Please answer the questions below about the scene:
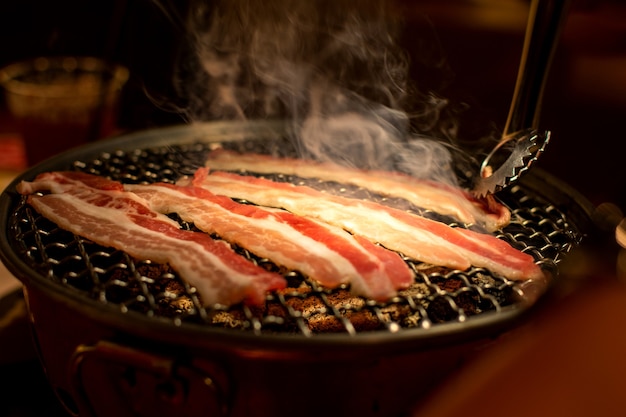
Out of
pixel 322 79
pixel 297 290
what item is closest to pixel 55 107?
pixel 322 79

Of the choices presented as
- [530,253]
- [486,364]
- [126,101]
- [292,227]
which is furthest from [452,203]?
[126,101]

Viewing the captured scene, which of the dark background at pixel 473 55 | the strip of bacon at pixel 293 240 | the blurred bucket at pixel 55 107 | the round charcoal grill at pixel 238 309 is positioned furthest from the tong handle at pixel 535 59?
the blurred bucket at pixel 55 107

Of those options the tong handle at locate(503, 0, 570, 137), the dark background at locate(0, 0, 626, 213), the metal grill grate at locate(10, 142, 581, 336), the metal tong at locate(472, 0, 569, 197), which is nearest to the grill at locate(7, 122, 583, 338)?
the metal grill grate at locate(10, 142, 581, 336)

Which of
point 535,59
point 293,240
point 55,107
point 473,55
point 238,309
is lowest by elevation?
point 55,107

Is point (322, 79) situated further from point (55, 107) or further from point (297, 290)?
point (297, 290)

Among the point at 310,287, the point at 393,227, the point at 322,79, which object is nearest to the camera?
the point at 310,287

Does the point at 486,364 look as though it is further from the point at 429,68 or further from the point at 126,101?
the point at 126,101
